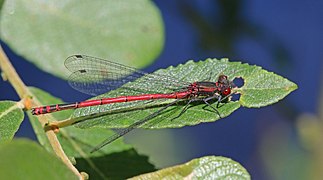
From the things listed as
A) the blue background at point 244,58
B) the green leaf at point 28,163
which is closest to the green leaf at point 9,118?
the green leaf at point 28,163

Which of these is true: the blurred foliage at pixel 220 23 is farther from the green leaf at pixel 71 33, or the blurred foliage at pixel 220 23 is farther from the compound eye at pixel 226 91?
the compound eye at pixel 226 91

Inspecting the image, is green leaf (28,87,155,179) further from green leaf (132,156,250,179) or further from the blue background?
green leaf (132,156,250,179)

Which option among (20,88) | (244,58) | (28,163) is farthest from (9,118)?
(244,58)

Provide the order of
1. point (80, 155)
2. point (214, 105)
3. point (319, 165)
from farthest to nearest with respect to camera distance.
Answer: point (319, 165) → point (80, 155) → point (214, 105)

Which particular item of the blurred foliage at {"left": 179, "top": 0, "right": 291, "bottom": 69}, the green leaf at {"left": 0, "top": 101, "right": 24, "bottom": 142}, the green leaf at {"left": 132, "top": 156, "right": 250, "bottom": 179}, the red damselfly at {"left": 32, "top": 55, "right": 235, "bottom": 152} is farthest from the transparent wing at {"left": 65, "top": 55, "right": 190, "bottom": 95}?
the blurred foliage at {"left": 179, "top": 0, "right": 291, "bottom": 69}

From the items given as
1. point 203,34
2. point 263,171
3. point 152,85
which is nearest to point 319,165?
point 203,34

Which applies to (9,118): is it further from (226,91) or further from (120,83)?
(120,83)

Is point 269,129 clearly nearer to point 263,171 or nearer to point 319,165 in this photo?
point 263,171
